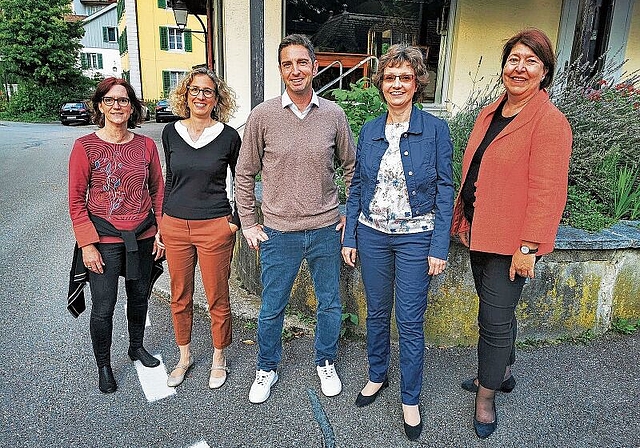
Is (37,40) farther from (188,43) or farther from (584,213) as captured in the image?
(584,213)

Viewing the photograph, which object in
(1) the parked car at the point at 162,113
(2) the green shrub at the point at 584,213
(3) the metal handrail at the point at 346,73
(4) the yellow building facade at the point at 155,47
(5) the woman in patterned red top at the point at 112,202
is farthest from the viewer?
(4) the yellow building facade at the point at 155,47

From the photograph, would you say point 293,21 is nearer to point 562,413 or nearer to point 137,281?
point 137,281

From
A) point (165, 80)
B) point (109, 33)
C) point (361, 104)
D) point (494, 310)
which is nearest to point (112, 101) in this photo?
point (494, 310)

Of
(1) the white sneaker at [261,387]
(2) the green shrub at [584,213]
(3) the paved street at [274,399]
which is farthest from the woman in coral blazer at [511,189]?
(2) the green shrub at [584,213]

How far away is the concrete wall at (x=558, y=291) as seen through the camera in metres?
3.35

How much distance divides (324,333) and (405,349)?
21.3 inches

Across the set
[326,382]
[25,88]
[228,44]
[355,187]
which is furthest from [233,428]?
[25,88]

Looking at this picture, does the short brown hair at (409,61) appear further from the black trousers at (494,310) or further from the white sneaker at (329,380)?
the white sneaker at (329,380)

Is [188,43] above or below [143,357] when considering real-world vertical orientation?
above

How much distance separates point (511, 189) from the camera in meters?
2.29

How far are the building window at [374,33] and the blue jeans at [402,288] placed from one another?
569 cm

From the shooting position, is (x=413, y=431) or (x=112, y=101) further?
(x=112, y=101)

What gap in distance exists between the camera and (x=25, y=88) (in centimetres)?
2983

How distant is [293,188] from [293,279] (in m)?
0.52
